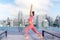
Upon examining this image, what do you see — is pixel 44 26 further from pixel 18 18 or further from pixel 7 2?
pixel 7 2

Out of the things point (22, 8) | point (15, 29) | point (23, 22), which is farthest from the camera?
point (15, 29)

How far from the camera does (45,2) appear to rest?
6.18 metres

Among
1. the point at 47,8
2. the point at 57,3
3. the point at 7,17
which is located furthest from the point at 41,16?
the point at 7,17

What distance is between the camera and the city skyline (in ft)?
20.0

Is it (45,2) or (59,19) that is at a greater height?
(45,2)

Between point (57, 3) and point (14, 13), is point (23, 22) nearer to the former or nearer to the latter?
point (14, 13)

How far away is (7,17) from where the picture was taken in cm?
625

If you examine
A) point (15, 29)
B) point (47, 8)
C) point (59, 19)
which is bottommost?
point (15, 29)

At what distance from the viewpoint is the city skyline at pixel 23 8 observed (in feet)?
20.0

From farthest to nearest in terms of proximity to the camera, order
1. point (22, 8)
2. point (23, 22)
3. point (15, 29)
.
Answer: point (15, 29)
point (22, 8)
point (23, 22)

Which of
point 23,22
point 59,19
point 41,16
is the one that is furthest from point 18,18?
point 59,19

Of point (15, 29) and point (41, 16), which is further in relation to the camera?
point (15, 29)

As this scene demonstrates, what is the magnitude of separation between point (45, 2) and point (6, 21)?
5.76 ft

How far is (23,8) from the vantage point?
20.5 ft
